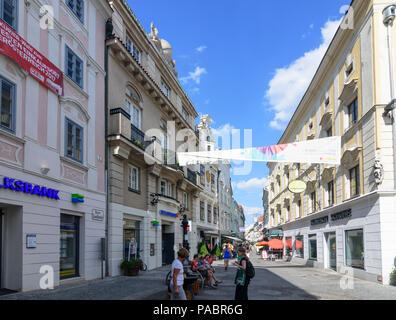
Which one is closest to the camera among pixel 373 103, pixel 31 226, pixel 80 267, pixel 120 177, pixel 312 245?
pixel 31 226

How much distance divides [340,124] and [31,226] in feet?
51.4

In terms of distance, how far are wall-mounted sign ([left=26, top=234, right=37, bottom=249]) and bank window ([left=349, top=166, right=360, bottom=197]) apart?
→ 14.0m

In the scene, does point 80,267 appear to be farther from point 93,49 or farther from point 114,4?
point 114,4

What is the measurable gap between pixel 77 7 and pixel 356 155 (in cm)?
1368

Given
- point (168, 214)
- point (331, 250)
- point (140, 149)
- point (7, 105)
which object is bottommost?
point (331, 250)

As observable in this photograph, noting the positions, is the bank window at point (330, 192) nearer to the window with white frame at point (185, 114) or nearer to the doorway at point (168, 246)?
the doorway at point (168, 246)

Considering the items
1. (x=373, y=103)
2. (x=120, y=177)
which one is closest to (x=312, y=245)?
(x=373, y=103)

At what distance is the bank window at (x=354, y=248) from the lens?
17.3 metres

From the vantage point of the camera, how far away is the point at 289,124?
34531 mm

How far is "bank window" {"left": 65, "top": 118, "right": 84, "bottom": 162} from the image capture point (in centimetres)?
1385

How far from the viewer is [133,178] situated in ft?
64.5

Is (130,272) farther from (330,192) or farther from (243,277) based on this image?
(330,192)

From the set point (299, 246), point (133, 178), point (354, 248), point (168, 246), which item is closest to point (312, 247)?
point (299, 246)

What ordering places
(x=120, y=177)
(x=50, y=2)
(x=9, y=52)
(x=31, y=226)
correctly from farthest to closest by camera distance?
1. (x=120, y=177)
2. (x=50, y=2)
3. (x=31, y=226)
4. (x=9, y=52)
